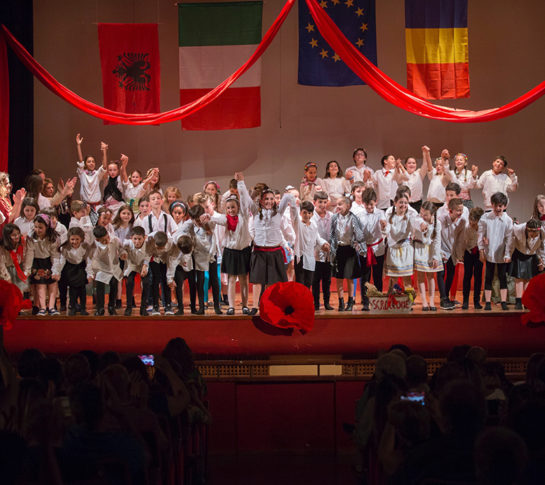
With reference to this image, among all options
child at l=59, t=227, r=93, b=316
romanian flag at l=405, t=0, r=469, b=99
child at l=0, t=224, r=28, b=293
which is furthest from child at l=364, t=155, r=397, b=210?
child at l=0, t=224, r=28, b=293

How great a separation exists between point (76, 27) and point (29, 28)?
2.31 feet

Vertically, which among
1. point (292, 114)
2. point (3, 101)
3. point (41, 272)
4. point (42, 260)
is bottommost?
point (41, 272)

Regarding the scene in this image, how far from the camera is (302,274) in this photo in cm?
706

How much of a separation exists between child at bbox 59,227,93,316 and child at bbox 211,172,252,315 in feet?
4.44

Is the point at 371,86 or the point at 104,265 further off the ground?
the point at 371,86

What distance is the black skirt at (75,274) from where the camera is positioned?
6.78m

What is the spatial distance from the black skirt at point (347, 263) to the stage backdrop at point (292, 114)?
3.98m

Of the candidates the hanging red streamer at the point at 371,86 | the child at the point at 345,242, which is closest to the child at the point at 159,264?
the hanging red streamer at the point at 371,86

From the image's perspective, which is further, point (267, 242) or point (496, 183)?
point (496, 183)

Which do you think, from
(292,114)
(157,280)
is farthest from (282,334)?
(292,114)

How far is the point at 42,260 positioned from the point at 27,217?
547mm

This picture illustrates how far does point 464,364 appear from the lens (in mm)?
3982

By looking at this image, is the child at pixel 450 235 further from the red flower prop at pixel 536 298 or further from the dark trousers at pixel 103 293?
the dark trousers at pixel 103 293

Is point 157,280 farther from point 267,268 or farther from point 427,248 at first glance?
point 427,248
